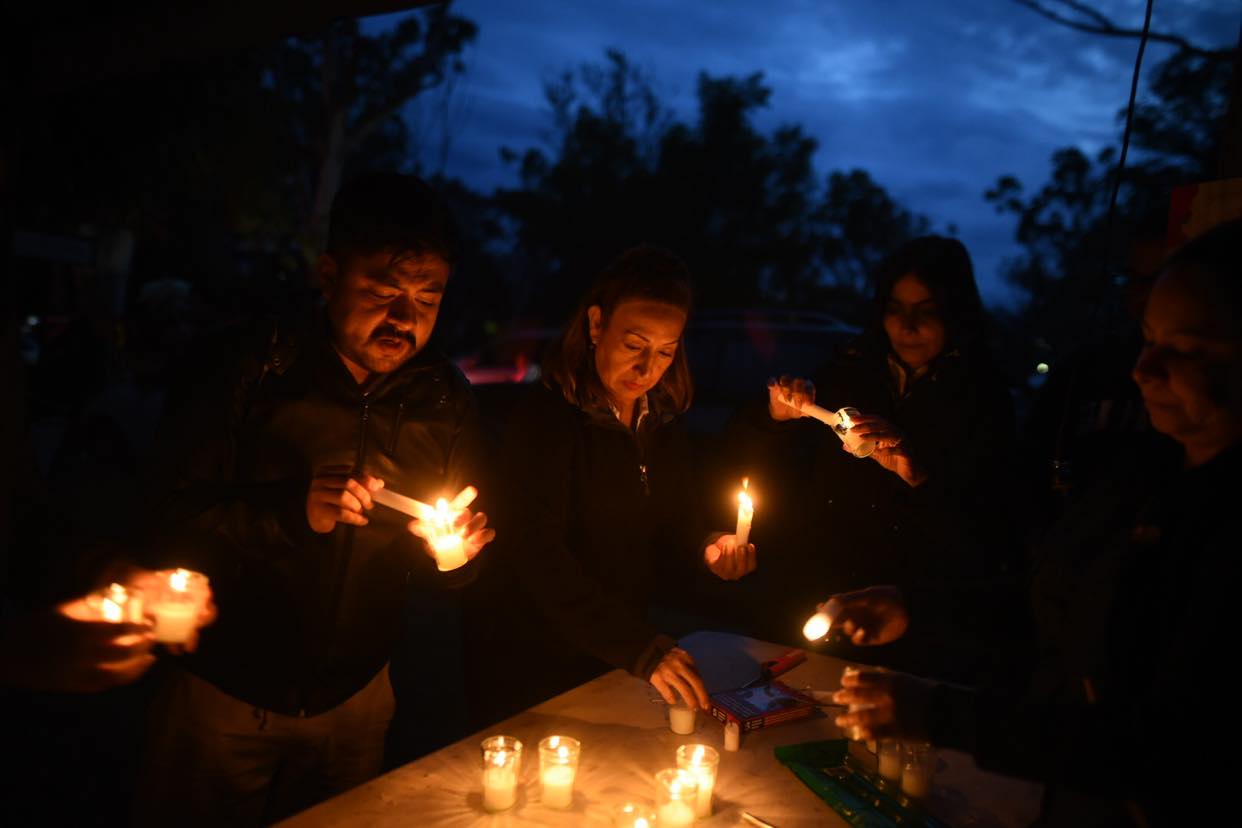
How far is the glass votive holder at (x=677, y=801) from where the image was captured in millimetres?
2084

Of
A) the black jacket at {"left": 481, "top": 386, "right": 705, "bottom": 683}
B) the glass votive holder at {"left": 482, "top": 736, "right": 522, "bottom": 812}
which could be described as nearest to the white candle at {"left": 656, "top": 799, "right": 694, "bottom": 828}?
the glass votive holder at {"left": 482, "top": 736, "right": 522, "bottom": 812}

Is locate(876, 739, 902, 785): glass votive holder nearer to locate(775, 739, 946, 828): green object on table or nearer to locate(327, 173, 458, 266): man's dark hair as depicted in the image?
locate(775, 739, 946, 828): green object on table

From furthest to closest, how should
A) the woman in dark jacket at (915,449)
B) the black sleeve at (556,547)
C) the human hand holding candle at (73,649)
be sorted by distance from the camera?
1. the woman in dark jacket at (915,449)
2. the black sleeve at (556,547)
3. the human hand holding candle at (73,649)

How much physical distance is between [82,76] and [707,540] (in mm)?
2927

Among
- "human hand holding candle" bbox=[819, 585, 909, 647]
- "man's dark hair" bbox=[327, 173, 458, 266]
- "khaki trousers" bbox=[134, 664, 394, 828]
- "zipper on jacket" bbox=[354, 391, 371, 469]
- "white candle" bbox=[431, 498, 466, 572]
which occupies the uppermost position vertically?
"man's dark hair" bbox=[327, 173, 458, 266]

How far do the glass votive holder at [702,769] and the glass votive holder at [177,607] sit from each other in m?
1.30

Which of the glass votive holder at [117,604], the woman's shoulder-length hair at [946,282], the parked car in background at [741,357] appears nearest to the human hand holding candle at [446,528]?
the glass votive holder at [117,604]

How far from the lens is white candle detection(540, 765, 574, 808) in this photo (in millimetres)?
2203

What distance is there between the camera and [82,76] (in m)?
3.08

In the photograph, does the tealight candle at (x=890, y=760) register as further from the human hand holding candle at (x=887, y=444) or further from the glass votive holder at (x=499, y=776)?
the glass votive holder at (x=499, y=776)

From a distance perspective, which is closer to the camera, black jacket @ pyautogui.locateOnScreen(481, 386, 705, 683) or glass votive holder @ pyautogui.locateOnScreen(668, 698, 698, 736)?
glass votive holder @ pyautogui.locateOnScreen(668, 698, 698, 736)

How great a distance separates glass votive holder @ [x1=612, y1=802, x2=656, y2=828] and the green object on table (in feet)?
1.62

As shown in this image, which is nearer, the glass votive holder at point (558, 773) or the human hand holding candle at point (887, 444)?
the glass votive holder at point (558, 773)

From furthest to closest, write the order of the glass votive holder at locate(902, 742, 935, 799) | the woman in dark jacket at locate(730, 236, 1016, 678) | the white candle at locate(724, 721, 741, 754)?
the woman in dark jacket at locate(730, 236, 1016, 678) < the white candle at locate(724, 721, 741, 754) < the glass votive holder at locate(902, 742, 935, 799)
